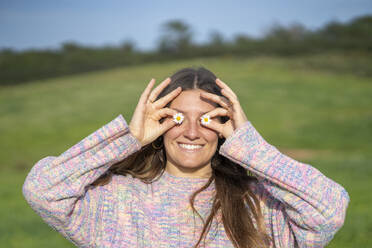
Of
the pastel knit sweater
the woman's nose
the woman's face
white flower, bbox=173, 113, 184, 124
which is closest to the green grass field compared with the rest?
the pastel knit sweater

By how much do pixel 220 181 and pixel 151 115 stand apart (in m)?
0.62

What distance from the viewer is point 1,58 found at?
154ft

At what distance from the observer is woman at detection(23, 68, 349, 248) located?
2.36 metres

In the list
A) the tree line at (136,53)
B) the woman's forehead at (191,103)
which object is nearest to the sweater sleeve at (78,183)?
the woman's forehead at (191,103)

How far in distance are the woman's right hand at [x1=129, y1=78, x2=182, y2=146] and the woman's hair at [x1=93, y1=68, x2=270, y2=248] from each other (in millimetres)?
152

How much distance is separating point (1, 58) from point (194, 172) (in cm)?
4912

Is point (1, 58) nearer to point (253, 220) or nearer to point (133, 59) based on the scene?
point (133, 59)

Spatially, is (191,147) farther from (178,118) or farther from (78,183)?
(78,183)

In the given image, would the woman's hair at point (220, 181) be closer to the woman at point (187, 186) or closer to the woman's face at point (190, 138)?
the woman at point (187, 186)

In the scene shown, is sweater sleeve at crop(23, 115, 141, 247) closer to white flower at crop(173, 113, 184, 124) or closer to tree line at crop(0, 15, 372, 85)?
white flower at crop(173, 113, 184, 124)

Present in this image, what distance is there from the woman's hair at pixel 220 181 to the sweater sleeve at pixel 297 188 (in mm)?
240

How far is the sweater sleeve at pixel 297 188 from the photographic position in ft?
7.52

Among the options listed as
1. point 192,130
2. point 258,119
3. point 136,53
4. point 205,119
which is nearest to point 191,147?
point 192,130

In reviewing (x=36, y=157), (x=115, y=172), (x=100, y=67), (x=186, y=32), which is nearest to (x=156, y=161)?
(x=115, y=172)
